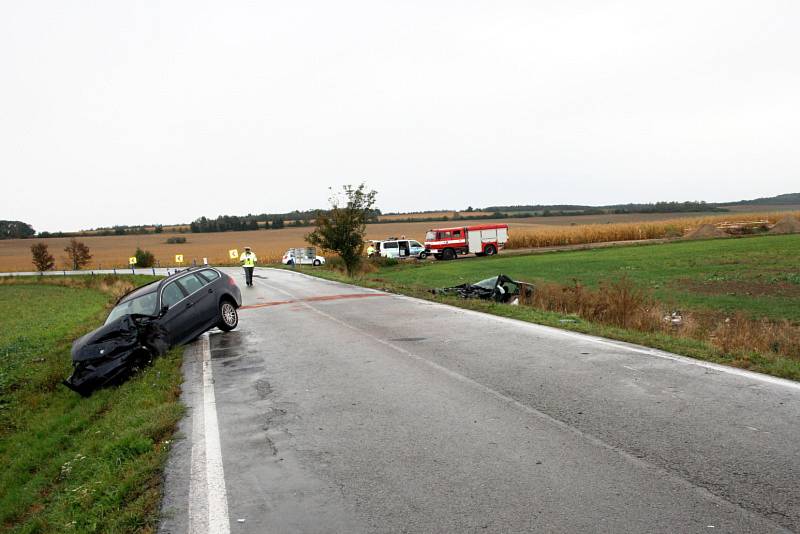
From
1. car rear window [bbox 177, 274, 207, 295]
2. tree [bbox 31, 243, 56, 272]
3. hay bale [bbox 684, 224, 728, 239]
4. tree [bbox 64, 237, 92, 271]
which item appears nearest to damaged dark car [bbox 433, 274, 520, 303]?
car rear window [bbox 177, 274, 207, 295]

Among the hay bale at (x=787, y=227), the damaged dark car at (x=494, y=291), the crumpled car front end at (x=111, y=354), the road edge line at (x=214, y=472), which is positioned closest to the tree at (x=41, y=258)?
the damaged dark car at (x=494, y=291)

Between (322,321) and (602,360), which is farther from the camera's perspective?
(322,321)

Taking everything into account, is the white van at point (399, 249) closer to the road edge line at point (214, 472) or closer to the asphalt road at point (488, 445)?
the asphalt road at point (488, 445)

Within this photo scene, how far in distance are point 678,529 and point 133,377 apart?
8751 millimetres

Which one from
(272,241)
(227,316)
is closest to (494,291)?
(227,316)

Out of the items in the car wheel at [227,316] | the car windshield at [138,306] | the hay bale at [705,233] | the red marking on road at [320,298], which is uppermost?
the car windshield at [138,306]

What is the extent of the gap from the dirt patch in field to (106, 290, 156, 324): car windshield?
16.1 m

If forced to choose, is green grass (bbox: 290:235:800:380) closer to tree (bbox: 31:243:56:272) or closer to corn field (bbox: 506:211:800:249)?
corn field (bbox: 506:211:800:249)

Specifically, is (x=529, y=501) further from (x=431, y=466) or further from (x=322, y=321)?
(x=322, y=321)

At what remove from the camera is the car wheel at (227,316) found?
1307 centimetres

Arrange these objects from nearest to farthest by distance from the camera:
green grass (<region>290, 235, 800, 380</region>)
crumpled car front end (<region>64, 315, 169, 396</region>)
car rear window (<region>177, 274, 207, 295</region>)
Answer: green grass (<region>290, 235, 800, 380</region>) < crumpled car front end (<region>64, 315, 169, 396</region>) < car rear window (<region>177, 274, 207, 295</region>)

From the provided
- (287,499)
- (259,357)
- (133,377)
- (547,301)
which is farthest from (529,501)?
(547,301)

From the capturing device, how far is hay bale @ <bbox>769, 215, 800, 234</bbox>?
55.6 m

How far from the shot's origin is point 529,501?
407cm
